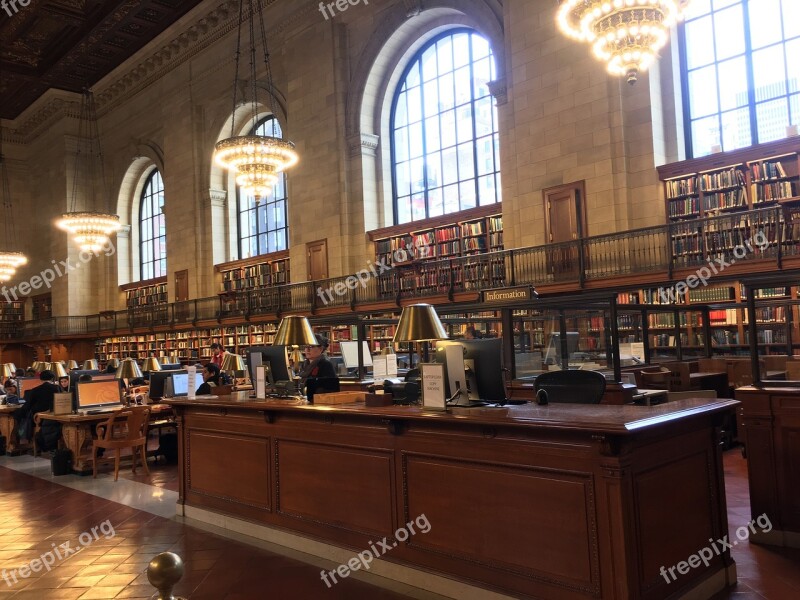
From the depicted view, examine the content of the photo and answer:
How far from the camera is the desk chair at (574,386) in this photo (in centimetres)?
453

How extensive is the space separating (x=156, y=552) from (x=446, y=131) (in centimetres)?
1189

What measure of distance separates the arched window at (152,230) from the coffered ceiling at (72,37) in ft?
13.4

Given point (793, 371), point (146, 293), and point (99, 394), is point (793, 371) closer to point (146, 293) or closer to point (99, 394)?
point (99, 394)

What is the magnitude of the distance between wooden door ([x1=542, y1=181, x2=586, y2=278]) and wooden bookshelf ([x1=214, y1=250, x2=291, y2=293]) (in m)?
8.05

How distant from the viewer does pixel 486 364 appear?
12.6 feet

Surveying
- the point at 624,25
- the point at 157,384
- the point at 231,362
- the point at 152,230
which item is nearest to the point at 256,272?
the point at 152,230

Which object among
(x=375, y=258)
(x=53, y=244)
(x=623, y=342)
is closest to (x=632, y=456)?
(x=623, y=342)

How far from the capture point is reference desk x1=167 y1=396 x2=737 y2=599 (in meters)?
2.95

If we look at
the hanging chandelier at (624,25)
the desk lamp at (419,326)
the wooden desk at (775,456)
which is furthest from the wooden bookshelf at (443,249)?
the desk lamp at (419,326)

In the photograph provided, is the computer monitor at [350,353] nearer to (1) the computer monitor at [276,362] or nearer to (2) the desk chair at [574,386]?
(1) the computer monitor at [276,362]

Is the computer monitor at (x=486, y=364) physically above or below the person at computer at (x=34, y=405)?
above

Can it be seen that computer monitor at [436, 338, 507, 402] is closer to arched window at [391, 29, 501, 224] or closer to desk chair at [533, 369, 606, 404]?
desk chair at [533, 369, 606, 404]

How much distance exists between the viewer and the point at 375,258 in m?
15.4

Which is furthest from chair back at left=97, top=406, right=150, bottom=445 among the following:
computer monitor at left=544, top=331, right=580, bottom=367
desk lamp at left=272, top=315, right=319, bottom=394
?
computer monitor at left=544, top=331, right=580, bottom=367
